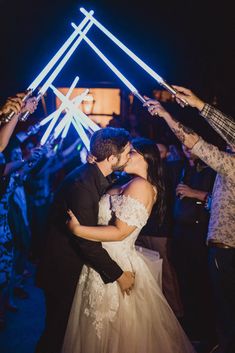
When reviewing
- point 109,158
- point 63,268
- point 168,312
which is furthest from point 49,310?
point 109,158

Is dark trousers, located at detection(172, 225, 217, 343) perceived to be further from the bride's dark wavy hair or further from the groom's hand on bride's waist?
the groom's hand on bride's waist

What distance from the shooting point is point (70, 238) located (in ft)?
8.53

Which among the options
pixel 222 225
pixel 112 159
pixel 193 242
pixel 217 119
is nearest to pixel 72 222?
pixel 112 159

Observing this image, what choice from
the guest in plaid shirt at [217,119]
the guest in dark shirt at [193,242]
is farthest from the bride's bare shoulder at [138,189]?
the guest in dark shirt at [193,242]

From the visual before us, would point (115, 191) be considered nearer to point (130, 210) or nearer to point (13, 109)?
point (130, 210)

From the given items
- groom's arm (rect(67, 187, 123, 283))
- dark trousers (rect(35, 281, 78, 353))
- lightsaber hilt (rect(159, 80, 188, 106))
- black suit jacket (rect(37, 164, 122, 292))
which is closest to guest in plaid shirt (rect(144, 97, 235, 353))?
lightsaber hilt (rect(159, 80, 188, 106))

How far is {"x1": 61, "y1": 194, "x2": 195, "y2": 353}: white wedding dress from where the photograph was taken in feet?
7.80

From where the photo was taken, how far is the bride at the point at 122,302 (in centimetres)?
237

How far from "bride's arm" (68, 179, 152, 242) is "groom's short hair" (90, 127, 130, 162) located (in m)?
0.30

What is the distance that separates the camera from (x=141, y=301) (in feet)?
8.16

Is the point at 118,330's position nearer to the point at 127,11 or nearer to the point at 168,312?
the point at 168,312

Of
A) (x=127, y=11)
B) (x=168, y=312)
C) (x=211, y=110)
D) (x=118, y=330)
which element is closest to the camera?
(x=118, y=330)

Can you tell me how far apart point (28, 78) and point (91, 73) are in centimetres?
157

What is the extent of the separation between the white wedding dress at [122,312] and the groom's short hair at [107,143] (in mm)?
358
